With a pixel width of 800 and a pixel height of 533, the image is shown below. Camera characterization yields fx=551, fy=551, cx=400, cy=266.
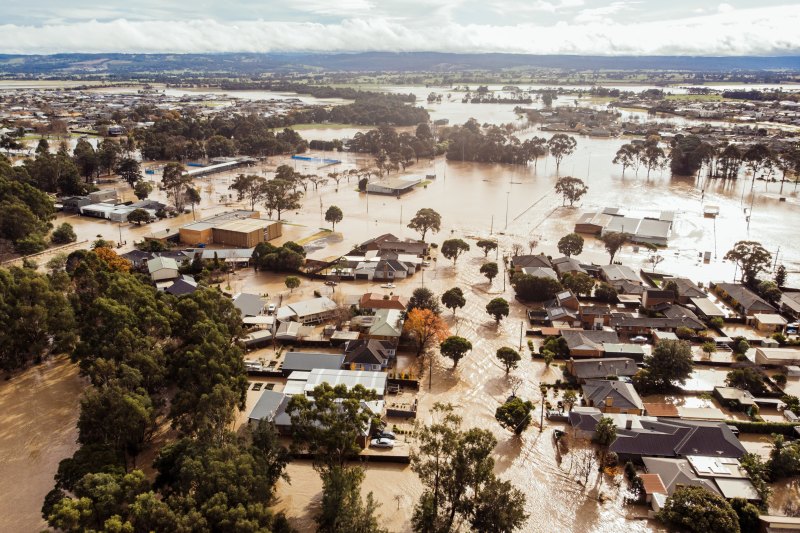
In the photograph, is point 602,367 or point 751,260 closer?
point 602,367

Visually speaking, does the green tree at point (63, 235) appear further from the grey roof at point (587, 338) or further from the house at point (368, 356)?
the grey roof at point (587, 338)

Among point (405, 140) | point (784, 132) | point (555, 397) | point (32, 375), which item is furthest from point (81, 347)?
point (784, 132)

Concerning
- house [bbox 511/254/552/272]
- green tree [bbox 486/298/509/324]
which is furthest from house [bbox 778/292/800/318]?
green tree [bbox 486/298/509/324]

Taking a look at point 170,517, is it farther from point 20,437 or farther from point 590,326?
point 590,326

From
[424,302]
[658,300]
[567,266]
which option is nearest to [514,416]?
[424,302]

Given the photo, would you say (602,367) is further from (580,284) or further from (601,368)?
(580,284)

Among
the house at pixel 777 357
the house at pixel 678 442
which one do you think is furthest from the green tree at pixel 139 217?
the house at pixel 777 357
